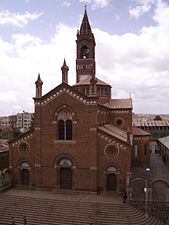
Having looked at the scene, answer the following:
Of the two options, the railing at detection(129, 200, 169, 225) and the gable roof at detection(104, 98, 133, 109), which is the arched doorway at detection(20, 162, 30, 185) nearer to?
the railing at detection(129, 200, 169, 225)

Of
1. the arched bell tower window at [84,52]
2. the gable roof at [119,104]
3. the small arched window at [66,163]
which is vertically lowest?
the small arched window at [66,163]

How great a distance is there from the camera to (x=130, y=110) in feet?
146

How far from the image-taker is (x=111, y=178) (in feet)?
102

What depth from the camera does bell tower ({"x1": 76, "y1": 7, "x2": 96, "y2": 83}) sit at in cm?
4844

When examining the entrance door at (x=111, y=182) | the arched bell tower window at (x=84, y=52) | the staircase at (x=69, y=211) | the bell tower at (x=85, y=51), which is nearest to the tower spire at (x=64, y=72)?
the entrance door at (x=111, y=182)

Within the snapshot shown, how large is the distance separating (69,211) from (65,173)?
612 cm

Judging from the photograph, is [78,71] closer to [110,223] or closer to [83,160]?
[83,160]

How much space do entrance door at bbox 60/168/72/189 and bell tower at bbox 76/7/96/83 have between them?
21.7 metres

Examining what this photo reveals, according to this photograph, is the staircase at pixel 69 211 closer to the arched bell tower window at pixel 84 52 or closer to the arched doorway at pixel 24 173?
the arched doorway at pixel 24 173

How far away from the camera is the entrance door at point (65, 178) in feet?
106

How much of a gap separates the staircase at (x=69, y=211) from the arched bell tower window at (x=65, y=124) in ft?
22.5

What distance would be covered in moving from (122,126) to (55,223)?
76.2ft

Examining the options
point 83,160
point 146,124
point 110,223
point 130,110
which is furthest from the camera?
point 146,124

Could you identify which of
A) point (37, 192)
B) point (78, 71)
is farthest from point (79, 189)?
point (78, 71)
